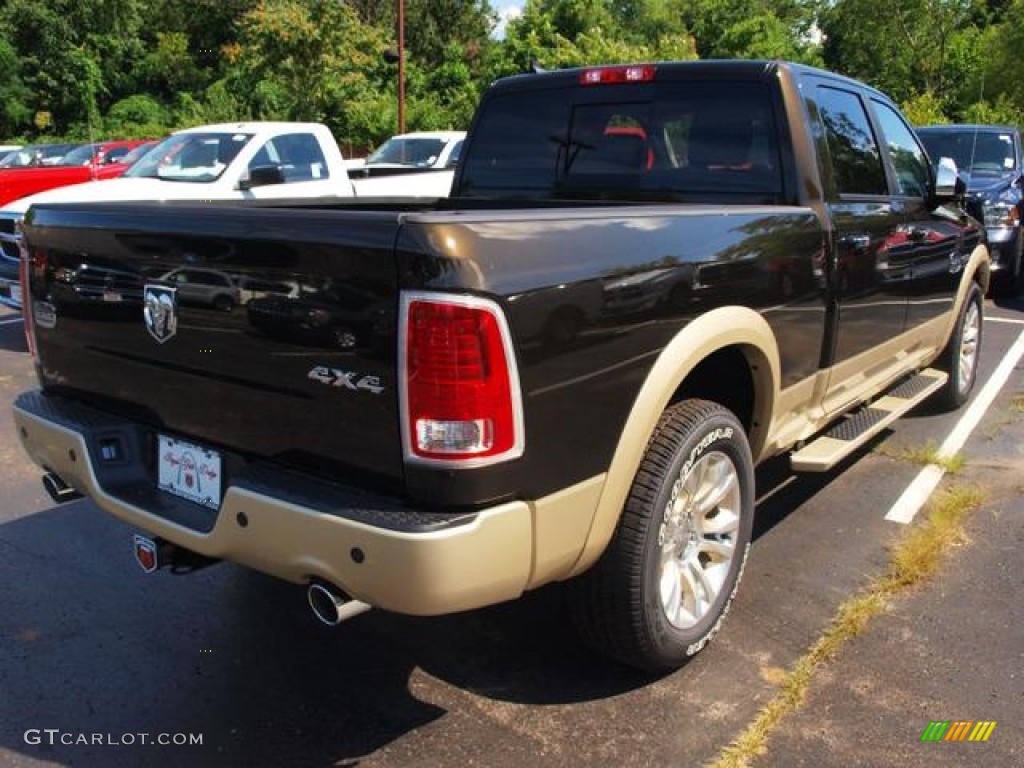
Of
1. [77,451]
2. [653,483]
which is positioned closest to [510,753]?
[653,483]

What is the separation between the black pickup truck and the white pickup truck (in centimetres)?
501

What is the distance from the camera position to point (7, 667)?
3115 mm

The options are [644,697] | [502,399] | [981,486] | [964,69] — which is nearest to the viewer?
[502,399]

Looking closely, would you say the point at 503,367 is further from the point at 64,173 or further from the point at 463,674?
the point at 64,173

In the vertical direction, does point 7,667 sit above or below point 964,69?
below

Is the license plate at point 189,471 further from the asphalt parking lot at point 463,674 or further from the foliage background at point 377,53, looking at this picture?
the foliage background at point 377,53

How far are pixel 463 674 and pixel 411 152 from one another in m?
12.9

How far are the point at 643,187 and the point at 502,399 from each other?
2117 millimetres

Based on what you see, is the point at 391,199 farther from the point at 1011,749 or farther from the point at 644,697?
the point at 1011,749

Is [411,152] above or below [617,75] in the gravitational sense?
below

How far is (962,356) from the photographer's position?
20.0 ft

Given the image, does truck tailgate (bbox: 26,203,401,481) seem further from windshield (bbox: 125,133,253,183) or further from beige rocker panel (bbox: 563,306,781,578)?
windshield (bbox: 125,133,253,183)

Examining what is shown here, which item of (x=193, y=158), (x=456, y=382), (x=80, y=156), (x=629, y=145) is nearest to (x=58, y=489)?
(x=456, y=382)

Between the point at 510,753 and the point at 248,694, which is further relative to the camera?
the point at 248,694
